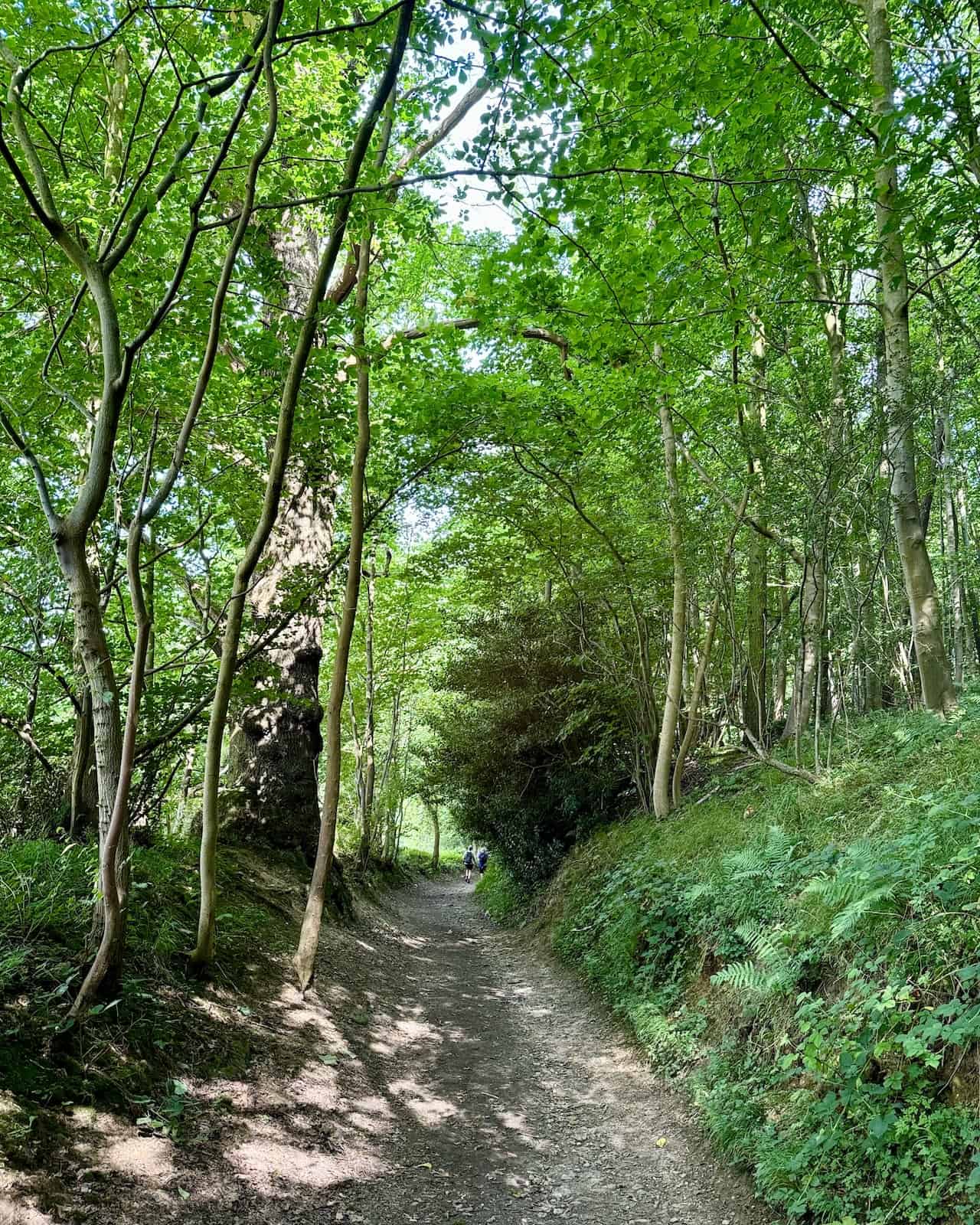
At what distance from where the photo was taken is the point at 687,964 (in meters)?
5.28

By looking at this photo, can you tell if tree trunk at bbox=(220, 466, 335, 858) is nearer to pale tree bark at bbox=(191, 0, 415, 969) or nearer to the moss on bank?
pale tree bark at bbox=(191, 0, 415, 969)

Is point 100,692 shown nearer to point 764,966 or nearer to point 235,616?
point 235,616

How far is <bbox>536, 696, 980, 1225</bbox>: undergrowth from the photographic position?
2637mm

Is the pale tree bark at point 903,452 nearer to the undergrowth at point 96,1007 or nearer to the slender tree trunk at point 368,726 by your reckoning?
the undergrowth at point 96,1007

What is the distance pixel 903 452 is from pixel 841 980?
13.9 ft

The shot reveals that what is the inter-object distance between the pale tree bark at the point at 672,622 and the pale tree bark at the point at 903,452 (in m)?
2.34

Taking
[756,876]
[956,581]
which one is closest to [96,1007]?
[756,876]

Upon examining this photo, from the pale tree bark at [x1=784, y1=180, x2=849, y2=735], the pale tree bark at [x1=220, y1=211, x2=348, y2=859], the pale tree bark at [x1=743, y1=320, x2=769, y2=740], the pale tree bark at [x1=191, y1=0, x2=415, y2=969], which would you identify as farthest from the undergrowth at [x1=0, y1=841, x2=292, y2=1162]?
the pale tree bark at [x1=743, y1=320, x2=769, y2=740]

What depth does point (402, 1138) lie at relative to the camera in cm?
411

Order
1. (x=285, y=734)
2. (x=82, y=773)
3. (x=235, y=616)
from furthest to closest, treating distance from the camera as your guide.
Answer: (x=285, y=734)
(x=82, y=773)
(x=235, y=616)

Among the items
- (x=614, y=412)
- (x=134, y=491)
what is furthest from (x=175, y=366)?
(x=614, y=412)


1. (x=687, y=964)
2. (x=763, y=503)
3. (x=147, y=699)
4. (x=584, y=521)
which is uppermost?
(x=584, y=521)

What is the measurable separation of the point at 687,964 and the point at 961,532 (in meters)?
9.19

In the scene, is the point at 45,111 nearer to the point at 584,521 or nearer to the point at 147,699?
the point at 147,699
